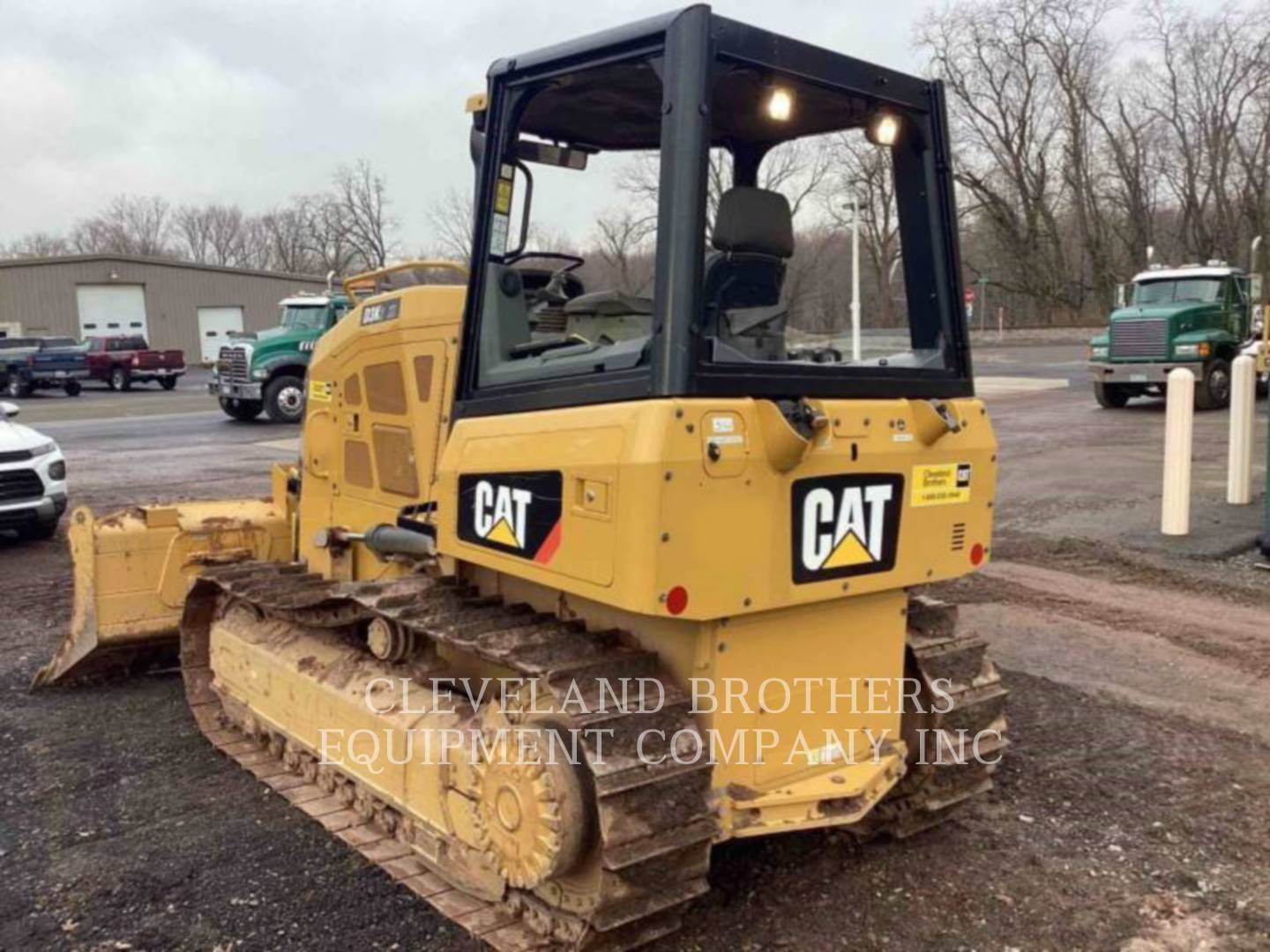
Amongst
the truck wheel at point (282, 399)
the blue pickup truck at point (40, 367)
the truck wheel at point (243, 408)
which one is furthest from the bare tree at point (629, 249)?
the blue pickup truck at point (40, 367)

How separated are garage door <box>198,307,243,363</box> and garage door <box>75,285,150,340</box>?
2.75 metres

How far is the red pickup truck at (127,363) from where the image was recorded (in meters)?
36.2

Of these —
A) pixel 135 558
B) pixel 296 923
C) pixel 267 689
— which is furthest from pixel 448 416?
pixel 135 558

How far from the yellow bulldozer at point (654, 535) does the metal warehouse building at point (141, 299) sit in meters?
48.0

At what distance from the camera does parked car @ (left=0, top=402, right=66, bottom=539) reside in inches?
371

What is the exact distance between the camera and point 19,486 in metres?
9.48

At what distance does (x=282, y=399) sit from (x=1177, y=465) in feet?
58.5

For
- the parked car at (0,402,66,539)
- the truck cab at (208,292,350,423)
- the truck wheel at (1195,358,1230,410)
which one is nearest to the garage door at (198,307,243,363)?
the truck cab at (208,292,350,423)

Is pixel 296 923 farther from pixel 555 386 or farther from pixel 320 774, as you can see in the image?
pixel 555 386

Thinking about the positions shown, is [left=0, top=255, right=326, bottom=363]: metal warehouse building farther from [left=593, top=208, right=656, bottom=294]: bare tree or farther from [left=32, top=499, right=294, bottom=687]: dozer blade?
[left=593, top=208, right=656, bottom=294]: bare tree

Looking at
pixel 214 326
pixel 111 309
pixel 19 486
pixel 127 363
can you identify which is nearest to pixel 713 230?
pixel 19 486

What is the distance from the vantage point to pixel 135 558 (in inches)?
223

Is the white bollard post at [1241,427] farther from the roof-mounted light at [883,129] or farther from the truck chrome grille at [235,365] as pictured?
the truck chrome grille at [235,365]

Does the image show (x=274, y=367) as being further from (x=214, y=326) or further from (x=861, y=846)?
(x=214, y=326)
